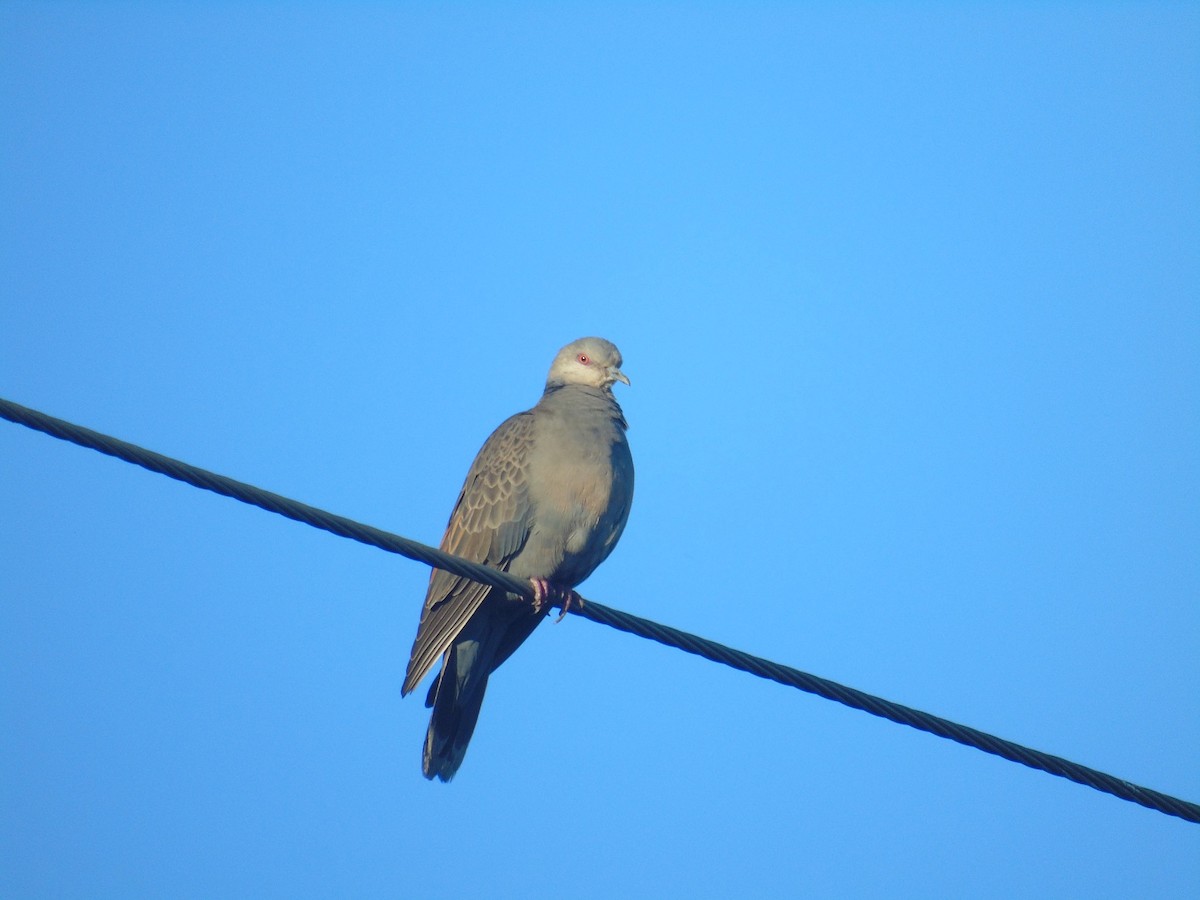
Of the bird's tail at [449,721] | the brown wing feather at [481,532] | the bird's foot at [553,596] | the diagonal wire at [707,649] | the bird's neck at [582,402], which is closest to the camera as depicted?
the diagonal wire at [707,649]

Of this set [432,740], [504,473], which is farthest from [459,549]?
[432,740]

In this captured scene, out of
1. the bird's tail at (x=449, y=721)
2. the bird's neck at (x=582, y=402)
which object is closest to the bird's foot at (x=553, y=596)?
the bird's tail at (x=449, y=721)

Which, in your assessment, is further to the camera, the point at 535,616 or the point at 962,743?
the point at 535,616

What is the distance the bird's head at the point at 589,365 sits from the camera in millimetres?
7633

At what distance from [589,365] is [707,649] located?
11.9 feet

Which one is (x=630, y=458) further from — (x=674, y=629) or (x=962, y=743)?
(x=962, y=743)

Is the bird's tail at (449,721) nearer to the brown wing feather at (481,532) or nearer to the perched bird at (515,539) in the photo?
the perched bird at (515,539)

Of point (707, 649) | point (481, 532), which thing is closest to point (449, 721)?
point (481, 532)

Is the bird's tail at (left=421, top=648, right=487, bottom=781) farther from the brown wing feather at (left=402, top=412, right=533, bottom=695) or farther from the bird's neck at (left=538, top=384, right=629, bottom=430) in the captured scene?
the bird's neck at (left=538, top=384, right=629, bottom=430)

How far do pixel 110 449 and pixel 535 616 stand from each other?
3271mm

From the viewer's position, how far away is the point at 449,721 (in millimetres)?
6824

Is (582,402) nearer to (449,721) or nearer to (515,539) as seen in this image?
(515,539)

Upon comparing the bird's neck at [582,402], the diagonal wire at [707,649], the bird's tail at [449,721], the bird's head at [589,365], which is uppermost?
the bird's head at [589,365]

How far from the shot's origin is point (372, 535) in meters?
4.05
